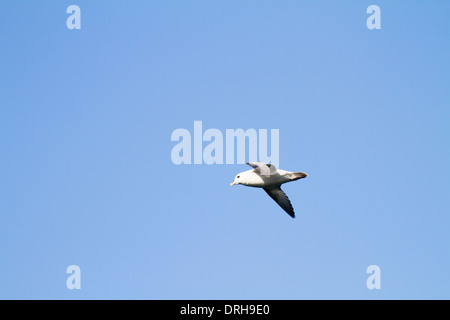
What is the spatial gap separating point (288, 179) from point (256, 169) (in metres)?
1.84

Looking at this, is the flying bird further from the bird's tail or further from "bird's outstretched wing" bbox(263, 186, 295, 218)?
"bird's outstretched wing" bbox(263, 186, 295, 218)

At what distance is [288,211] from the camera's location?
118ft

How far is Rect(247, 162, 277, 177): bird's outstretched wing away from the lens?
105 feet

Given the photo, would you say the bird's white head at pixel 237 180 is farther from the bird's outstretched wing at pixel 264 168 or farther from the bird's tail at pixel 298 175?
the bird's tail at pixel 298 175

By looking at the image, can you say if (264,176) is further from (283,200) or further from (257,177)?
(283,200)

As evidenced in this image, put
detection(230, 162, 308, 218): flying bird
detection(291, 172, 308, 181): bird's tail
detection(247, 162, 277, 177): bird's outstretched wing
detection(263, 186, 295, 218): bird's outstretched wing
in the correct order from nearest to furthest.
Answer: detection(247, 162, 277, 177): bird's outstretched wing < detection(230, 162, 308, 218): flying bird < detection(291, 172, 308, 181): bird's tail < detection(263, 186, 295, 218): bird's outstretched wing

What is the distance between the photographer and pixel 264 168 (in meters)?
32.6

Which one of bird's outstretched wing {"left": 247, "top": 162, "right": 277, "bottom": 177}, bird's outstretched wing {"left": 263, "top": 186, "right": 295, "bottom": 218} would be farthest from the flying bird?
bird's outstretched wing {"left": 263, "top": 186, "right": 295, "bottom": 218}

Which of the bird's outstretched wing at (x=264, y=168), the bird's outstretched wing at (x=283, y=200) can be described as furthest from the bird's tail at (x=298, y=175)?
the bird's outstretched wing at (x=283, y=200)

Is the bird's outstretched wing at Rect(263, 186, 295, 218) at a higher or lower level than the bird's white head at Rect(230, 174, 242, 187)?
lower
